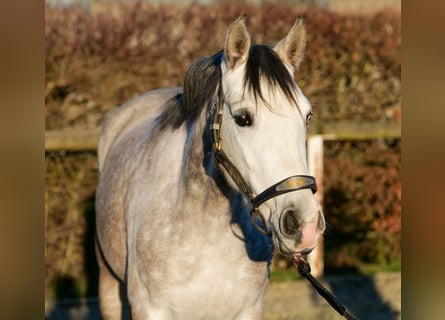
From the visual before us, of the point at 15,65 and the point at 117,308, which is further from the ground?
the point at 15,65

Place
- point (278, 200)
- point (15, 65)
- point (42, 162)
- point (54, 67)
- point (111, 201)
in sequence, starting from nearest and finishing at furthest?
1. point (15, 65)
2. point (42, 162)
3. point (278, 200)
4. point (111, 201)
5. point (54, 67)

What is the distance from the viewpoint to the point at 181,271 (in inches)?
117

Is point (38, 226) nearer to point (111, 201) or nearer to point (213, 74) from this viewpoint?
point (213, 74)

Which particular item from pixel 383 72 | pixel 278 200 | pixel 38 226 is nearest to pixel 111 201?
pixel 278 200

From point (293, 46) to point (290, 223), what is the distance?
746mm

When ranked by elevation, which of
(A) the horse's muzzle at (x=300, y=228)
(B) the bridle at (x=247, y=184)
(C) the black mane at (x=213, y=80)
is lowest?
(A) the horse's muzzle at (x=300, y=228)

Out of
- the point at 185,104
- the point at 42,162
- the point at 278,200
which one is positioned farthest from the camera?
the point at 185,104

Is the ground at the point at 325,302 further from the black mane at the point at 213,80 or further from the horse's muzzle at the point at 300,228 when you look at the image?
the horse's muzzle at the point at 300,228

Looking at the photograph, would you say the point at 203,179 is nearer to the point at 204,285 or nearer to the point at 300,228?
the point at 204,285

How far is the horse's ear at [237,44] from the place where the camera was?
2664mm

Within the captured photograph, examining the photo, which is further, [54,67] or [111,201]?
[54,67]

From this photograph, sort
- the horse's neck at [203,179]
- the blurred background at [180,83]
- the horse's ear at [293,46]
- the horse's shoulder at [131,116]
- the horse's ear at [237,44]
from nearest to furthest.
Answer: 1. the horse's ear at [237,44]
2. the horse's ear at [293,46]
3. the horse's neck at [203,179]
4. the horse's shoulder at [131,116]
5. the blurred background at [180,83]

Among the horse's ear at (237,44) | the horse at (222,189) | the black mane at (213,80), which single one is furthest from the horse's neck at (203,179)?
the horse's ear at (237,44)

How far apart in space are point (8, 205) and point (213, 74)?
1894 millimetres
